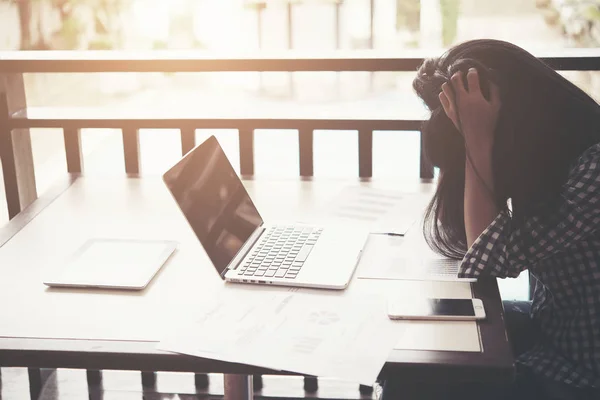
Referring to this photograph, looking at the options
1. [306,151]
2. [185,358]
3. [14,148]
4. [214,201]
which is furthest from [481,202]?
[14,148]

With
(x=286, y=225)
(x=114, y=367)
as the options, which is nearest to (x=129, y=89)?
(x=286, y=225)

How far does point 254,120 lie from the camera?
188 cm

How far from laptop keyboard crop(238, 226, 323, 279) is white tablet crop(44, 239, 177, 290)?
0.53ft

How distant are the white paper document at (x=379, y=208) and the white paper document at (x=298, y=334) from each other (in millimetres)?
348

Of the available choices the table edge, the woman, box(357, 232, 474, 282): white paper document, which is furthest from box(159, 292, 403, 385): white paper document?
the woman

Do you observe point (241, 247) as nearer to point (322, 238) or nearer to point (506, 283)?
point (322, 238)

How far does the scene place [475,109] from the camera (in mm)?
1274

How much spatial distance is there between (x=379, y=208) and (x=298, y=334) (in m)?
0.59

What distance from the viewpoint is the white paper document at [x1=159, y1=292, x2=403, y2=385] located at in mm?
941

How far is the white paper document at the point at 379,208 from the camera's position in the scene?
146cm

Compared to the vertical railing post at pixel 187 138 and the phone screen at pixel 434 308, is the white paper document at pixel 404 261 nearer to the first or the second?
the phone screen at pixel 434 308

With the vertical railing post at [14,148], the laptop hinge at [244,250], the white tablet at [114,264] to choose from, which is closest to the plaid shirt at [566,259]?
the laptop hinge at [244,250]

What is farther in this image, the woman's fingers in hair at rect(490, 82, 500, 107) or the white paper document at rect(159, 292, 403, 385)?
the woman's fingers in hair at rect(490, 82, 500, 107)

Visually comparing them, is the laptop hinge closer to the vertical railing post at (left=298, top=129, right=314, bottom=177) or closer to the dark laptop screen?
the dark laptop screen
